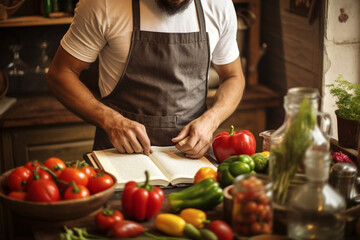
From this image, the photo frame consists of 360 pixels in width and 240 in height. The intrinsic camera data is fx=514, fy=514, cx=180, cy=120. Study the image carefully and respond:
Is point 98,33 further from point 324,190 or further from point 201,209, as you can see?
point 324,190

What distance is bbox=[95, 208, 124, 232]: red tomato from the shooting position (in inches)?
51.7

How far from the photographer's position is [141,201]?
1371 mm

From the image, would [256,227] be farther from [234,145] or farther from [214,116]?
[214,116]

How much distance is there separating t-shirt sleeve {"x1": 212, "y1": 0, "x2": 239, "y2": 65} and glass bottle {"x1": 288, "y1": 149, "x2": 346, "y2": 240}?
1.18 metres

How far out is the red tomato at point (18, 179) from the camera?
4.58 feet

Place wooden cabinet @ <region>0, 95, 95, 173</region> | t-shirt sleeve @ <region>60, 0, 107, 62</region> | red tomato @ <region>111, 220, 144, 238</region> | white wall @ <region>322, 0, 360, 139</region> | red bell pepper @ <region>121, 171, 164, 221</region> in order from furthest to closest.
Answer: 1. wooden cabinet @ <region>0, 95, 95, 173</region>
2. white wall @ <region>322, 0, 360, 139</region>
3. t-shirt sleeve @ <region>60, 0, 107, 62</region>
4. red bell pepper @ <region>121, 171, 164, 221</region>
5. red tomato @ <region>111, 220, 144, 238</region>

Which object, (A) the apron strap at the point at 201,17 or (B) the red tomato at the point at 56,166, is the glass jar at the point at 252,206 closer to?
(B) the red tomato at the point at 56,166

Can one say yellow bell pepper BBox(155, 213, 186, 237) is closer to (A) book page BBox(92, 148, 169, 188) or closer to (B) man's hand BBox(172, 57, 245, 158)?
(A) book page BBox(92, 148, 169, 188)

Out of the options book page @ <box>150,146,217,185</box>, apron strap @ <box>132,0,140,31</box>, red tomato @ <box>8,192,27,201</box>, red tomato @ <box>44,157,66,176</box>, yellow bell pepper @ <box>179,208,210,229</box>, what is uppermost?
apron strap @ <box>132,0,140,31</box>

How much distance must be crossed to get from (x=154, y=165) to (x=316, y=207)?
71cm

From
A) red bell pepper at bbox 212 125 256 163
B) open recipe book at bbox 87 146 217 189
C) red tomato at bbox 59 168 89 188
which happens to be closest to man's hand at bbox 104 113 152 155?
open recipe book at bbox 87 146 217 189

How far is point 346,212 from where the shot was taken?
132 centimetres

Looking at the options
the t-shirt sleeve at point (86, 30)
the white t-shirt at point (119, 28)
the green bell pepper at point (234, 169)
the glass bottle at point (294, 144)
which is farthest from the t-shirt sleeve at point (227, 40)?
the glass bottle at point (294, 144)

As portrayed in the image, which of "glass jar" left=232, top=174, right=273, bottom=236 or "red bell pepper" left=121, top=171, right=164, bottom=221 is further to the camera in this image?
"red bell pepper" left=121, top=171, right=164, bottom=221
